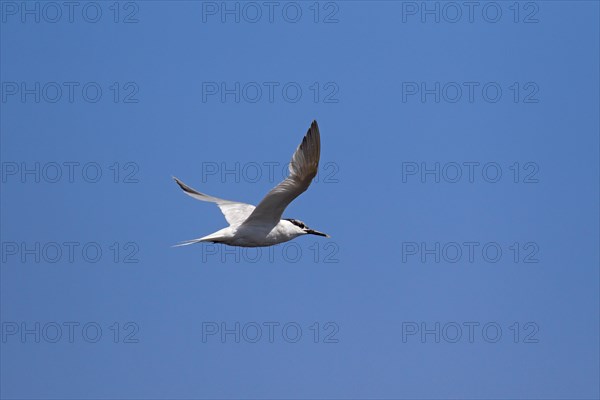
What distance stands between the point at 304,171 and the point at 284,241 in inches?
64.4

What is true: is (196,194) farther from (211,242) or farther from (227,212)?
(211,242)

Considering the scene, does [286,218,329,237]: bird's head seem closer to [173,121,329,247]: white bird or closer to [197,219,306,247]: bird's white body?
[173,121,329,247]: white bird

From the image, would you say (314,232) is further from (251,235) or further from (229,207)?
(251,235)

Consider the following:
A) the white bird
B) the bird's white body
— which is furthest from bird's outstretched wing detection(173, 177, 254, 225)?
the bird's white body

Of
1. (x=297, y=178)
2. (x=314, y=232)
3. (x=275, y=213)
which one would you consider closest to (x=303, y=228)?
(x=314, y=232)

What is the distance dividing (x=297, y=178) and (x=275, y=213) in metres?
0.86

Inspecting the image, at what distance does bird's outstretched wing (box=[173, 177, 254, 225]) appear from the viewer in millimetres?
12289

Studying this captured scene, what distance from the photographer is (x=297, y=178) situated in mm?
10633

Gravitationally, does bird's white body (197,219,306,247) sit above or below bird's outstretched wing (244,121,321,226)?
below

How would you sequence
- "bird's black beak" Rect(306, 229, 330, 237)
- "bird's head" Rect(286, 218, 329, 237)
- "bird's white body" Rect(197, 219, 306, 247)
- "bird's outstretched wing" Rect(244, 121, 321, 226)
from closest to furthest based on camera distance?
"bird's outstretched wing" Rect(244, 121, 321, 226), "bird's white body" Rect(197, 219, 306, 247), "bird's head" Rect(286, 218, 329, 237), "bird's black beak" Rect(306, 229, 330, 237)

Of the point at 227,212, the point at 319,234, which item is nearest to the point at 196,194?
the point at 227,212

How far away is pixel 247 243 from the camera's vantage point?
37.6ft

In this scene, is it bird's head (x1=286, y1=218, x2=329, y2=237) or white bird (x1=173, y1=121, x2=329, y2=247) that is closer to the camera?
white bird (x1=173, y1=121, x2=329, y2=247)

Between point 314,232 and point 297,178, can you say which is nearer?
point 297,178
